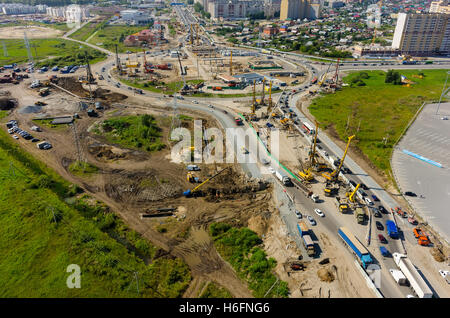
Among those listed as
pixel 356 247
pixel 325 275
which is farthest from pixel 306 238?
pixel 356 247

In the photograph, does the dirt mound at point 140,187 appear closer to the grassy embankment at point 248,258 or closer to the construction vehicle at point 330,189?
the grassy embankment at point 248,258

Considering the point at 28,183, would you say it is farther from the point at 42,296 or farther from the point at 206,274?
the point at 206,274

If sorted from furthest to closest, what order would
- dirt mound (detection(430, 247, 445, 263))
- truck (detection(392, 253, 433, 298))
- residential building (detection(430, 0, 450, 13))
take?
residential building (detection(430, 0, 450, 13)), dirt mound (detection(430, 247, 445, 263)), truck (detection(392, 253, 433, 298))

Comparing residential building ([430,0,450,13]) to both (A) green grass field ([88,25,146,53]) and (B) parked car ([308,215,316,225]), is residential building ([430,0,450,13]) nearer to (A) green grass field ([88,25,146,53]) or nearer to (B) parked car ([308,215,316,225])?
(A) green grass field ([88,25,146,53])

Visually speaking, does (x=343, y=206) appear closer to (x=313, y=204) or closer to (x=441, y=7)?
(x=313, y=204)

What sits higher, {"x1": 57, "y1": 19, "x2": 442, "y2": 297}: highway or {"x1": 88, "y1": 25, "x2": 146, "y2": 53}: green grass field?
{"x1": 88, "y1": 25, "x2": 146, "y2": 53}: green grass field

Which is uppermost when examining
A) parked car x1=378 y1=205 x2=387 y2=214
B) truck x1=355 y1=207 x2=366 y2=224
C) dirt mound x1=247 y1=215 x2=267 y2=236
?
truck x1=355 y1=207 x2=366 y2=224

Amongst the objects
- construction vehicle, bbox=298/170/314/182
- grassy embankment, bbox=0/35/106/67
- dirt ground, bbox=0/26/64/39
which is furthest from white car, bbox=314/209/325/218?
dirt ground, bbox=0/26/64/39

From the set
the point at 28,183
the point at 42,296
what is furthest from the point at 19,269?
the point at 28,183
